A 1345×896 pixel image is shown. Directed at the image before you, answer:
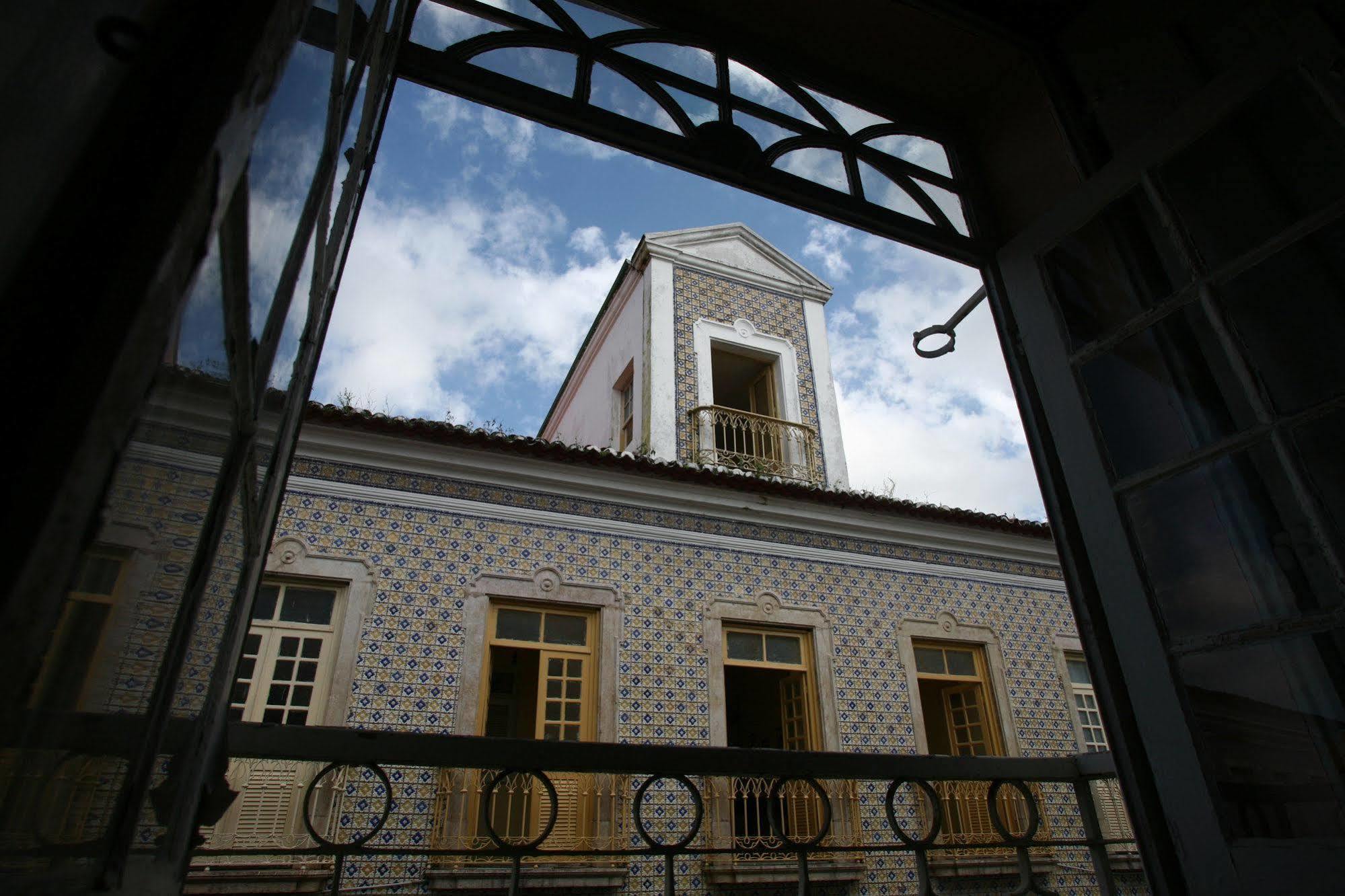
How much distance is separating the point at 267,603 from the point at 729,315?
235 inches

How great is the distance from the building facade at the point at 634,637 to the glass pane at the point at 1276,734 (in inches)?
115

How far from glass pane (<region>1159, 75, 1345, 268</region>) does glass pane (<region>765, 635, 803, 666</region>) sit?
517cm

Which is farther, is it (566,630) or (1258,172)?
(566,630)

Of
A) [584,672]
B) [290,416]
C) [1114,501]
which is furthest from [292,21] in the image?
[584,672]

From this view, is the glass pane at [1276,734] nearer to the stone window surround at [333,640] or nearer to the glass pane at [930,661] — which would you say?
the stone window surround at [333,640]

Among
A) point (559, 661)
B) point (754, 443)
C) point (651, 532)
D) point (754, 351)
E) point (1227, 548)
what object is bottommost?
point (1227, 548)

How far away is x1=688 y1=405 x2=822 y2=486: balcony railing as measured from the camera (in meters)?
7.95

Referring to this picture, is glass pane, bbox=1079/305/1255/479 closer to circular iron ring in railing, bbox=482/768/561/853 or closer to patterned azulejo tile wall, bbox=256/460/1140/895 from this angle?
circular iron ring in railing, bbox=482/768/561/853

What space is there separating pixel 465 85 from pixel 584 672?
15.1 feet

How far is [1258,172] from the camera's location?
62.2 inches

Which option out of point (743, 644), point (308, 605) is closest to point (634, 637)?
point (743, 644)

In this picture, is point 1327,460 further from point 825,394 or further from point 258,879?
point 825,394

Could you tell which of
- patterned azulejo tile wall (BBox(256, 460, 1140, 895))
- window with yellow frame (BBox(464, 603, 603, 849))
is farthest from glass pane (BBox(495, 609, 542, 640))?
patterned azulejo tile wall (BBox(256, 460, 1140, 895))

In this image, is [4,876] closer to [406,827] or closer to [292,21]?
[292,21]
